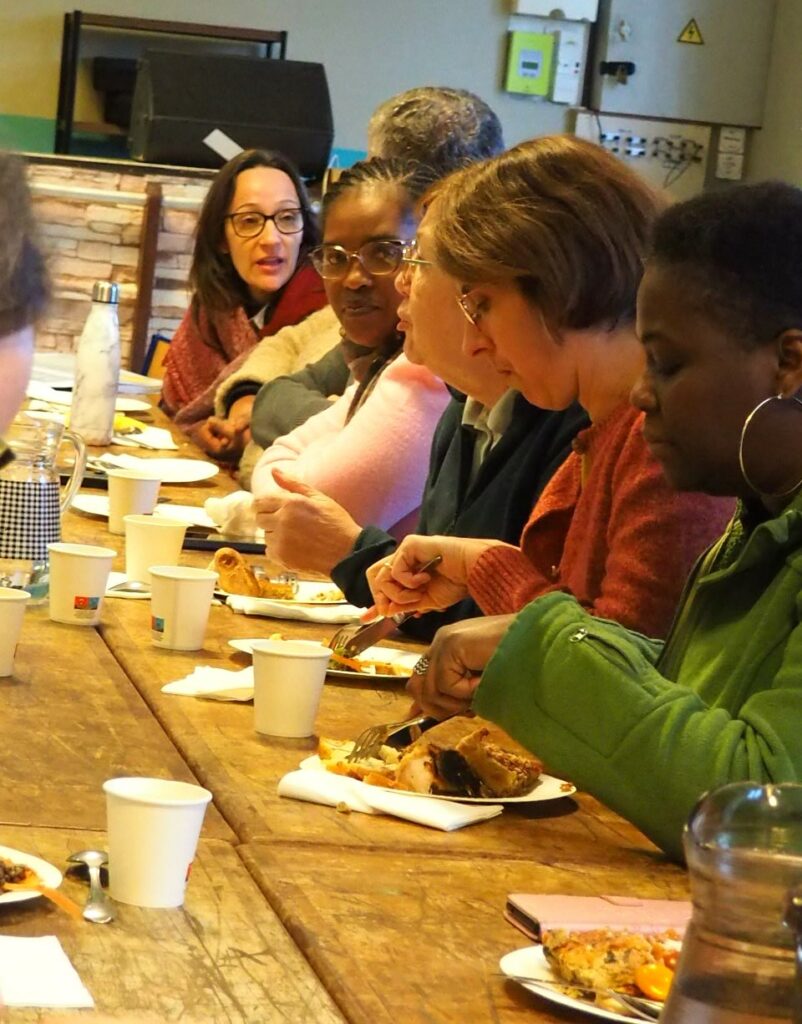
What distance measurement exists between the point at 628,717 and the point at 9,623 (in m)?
0.68

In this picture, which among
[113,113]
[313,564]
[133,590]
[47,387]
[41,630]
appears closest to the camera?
[41,630]

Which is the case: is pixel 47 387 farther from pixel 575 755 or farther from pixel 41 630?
pixel 575 755

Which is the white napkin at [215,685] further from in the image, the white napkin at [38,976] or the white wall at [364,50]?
the white wall at [364,50]

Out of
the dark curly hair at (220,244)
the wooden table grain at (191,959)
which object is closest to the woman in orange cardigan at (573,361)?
the wooden table grain at (191,959)

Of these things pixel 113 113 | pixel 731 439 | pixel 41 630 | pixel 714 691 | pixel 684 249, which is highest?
pixel 113 113

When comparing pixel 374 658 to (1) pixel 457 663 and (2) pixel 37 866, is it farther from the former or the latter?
(2) pixel 37 866

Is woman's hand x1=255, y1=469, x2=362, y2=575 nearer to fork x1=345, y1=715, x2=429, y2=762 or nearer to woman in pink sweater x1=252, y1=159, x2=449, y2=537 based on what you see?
woman in pink sweater x1=252, y1=159, x2=449, y2=537

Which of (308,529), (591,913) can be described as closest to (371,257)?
(308,529)

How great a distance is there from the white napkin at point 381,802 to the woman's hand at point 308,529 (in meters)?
0.95

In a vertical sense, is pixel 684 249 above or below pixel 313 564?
above

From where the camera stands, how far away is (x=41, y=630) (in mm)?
1967

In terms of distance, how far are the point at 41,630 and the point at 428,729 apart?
55 cm

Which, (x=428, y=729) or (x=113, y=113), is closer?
(x=428, y=729)

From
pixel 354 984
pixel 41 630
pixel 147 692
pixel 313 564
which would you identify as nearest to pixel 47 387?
pixel 313 564
